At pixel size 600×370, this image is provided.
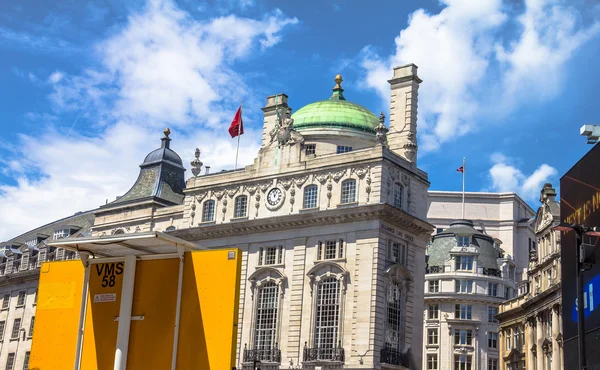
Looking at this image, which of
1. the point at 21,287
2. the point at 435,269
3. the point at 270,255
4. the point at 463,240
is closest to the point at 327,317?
the point at 270,255

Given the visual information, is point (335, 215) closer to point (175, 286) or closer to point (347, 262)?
point (347, 262)

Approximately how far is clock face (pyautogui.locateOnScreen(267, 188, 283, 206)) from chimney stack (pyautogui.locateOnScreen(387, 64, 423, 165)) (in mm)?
9363

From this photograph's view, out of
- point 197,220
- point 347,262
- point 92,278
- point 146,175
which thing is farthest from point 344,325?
point 92,278

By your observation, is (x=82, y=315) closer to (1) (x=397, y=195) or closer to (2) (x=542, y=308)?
(1) (x=397, y=195)

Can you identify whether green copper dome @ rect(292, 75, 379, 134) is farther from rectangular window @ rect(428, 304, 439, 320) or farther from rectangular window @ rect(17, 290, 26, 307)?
rectangular window @ rect(17, 290, 26, 307)

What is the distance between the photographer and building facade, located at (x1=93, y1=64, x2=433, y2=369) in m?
61.1

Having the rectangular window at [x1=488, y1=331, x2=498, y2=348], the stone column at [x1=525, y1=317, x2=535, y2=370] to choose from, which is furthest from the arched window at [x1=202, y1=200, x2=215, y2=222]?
the rectangular window at [x1=488, y1=331, x2=498, y2=348]

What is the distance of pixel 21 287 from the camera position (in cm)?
9656

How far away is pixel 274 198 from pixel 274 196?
0.17m

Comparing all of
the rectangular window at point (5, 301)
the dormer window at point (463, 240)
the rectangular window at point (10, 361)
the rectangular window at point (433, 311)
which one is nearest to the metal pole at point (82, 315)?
the rectangular window at point (10, 361)

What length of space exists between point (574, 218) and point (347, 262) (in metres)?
31.9

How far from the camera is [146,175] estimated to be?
84.6 metres

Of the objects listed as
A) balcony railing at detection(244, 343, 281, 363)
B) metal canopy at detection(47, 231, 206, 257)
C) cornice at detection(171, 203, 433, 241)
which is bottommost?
metal canopy at detection(47, 231, 206, 257)

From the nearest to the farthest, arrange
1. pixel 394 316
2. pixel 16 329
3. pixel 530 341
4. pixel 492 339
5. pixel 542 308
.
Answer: pixel 394 316 < pixel 542 308 < pixel 530 341 < pixel 16 329 < pixel 492 339
